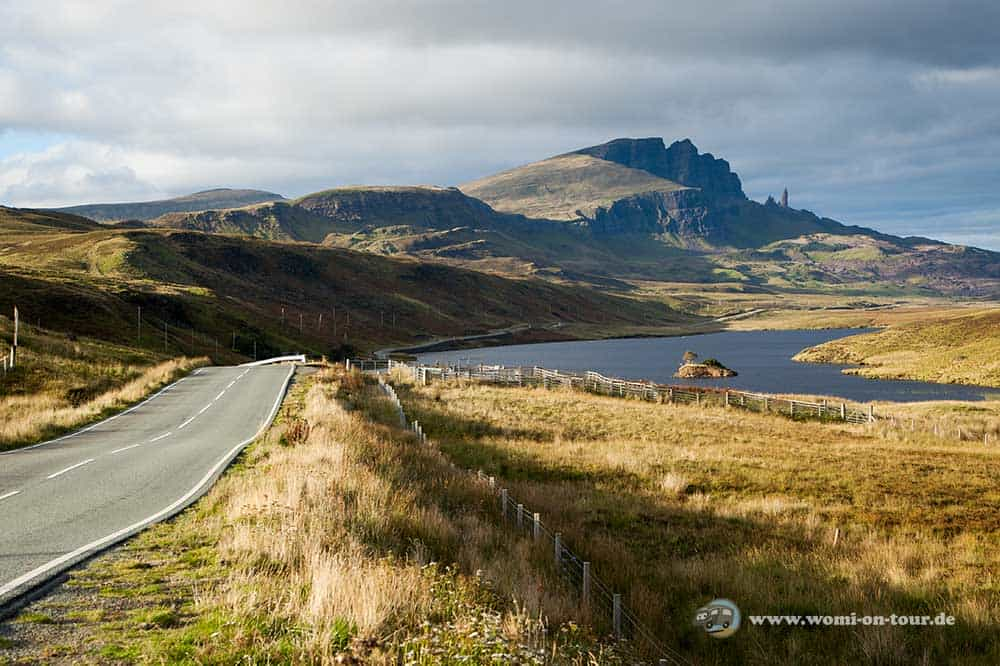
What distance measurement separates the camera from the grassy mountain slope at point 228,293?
71.6 meters

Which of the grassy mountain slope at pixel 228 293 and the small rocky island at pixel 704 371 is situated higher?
the grassy mountain slope at pixel 228 293

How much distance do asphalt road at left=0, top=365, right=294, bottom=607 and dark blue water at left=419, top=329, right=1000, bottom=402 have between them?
53.3 m

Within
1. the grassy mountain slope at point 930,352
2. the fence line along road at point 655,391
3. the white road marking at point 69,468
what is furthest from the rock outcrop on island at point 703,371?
the white road marking at point 69,468

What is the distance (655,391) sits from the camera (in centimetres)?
4884

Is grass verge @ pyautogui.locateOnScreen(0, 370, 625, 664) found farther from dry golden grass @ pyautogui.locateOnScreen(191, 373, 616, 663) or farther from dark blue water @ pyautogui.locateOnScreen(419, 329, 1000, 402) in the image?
dark blue water @ pyautogui.locateOnScreen(419, 329, 1000, 402)

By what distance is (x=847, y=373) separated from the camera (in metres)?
83.2

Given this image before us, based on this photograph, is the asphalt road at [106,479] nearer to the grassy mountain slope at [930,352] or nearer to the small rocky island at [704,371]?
the small rocky island at [704,371]

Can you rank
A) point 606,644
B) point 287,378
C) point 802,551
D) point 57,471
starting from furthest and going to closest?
point 287,378 < point 57,471 < point 802,551 < point 606,644

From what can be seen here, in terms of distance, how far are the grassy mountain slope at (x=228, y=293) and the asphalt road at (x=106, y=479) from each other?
151ft

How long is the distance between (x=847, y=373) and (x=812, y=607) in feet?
266

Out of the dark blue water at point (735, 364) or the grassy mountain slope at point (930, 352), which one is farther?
the grassy mountain slope at point (930, 352)

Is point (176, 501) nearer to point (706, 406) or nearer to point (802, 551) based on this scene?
point (802, 551)

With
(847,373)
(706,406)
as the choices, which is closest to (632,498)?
(706,406)

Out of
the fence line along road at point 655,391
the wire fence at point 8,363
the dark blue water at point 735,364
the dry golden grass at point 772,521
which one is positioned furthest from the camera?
the dark blue water at point 735,364
